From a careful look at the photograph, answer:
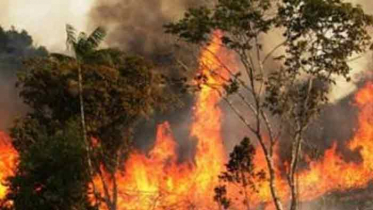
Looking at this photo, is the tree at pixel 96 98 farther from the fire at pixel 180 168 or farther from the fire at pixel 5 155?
the fire at pixel 180 168

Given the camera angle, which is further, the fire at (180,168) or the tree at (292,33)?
the fire at (180,168)

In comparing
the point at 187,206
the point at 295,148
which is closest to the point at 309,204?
the point at 187,206

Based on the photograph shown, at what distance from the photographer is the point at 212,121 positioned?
91.1 metres

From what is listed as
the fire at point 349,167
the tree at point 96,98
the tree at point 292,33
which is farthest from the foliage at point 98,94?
the fire at point 349,167

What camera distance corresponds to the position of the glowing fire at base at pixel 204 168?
77625mm

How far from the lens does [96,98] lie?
1647 inches

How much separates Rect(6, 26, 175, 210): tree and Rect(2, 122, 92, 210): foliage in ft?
16.3

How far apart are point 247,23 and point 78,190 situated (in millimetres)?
12362

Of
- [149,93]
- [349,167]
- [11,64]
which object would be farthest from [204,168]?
[149,93]

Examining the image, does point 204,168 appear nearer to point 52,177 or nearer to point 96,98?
point 96,98

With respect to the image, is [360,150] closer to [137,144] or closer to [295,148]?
[137,144]

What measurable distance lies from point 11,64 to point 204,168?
32.0 meters

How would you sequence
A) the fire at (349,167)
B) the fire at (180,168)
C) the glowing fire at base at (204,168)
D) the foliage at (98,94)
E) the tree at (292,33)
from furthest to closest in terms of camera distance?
the fire at (349,167) < the glowing fire at base at (204,168) < the fire at (180,168) < the foliage at (98,94) < the tree at (292,33)

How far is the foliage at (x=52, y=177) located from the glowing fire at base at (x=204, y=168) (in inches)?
1490
